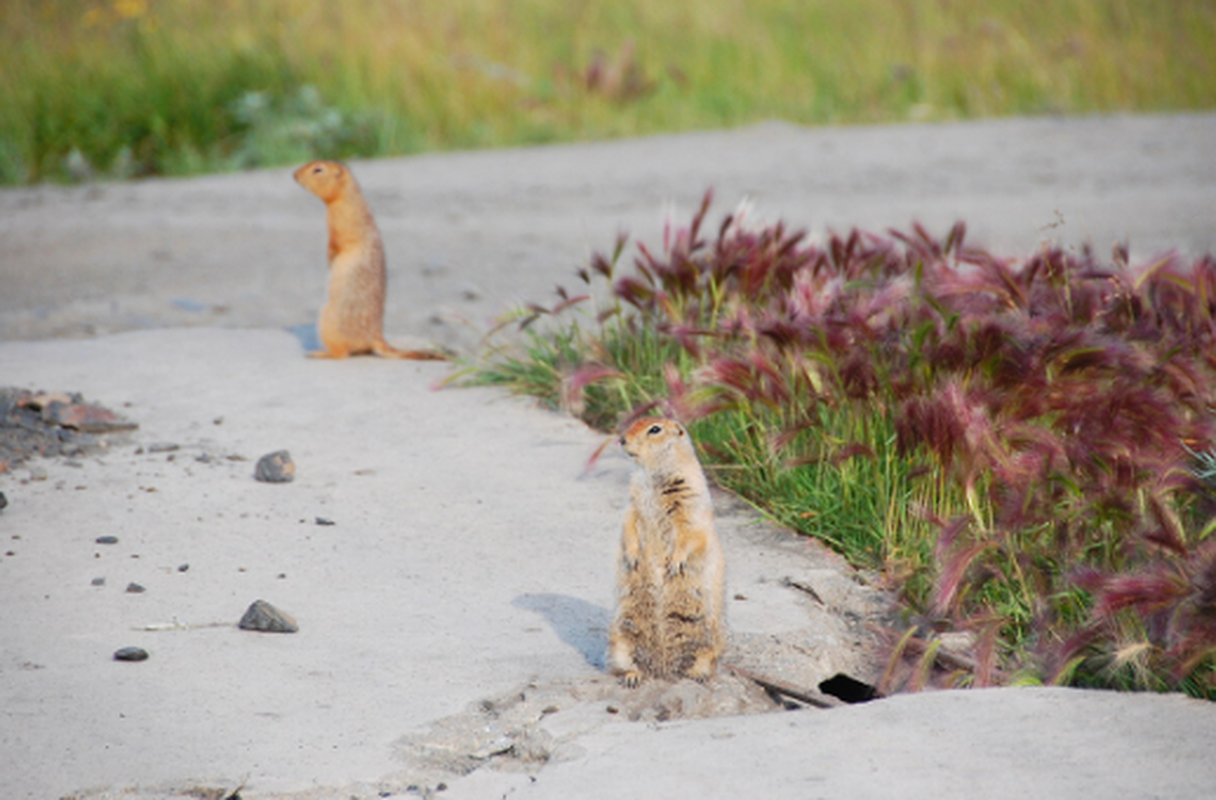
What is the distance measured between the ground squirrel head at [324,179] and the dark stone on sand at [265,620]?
305cm

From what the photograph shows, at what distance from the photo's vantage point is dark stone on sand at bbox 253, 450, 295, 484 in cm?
428

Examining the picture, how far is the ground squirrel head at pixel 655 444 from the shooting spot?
3010 mm

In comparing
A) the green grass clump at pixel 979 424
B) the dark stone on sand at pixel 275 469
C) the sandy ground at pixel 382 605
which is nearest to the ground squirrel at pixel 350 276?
the sandy ground at pixel 382 605

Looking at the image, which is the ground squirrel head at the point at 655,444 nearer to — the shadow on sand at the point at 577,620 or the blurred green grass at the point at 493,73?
the shadow on sand at the point at 577,620

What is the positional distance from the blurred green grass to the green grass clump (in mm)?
7234

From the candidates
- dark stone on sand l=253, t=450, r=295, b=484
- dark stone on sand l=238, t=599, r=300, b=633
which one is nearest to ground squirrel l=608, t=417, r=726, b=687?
dark stone on sand l=238, t=599, r=300, b=633

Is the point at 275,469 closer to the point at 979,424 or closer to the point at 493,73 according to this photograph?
the point at 979,424

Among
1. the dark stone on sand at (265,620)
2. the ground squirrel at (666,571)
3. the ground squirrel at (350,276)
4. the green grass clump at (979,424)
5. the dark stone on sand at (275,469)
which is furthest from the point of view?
the ground squirrel at (350,276)

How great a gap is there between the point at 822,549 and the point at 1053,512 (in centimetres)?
75

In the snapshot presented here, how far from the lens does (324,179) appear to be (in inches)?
232

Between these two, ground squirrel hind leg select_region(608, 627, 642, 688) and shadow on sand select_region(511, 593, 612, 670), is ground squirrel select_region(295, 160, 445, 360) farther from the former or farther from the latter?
ground squirrel hind leg select_region(608, 627, 642, 688)

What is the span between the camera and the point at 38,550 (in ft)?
12.1

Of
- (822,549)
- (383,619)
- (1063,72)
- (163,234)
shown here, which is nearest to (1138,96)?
(1063,72)

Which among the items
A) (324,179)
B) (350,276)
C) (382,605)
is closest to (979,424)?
(382,605)
